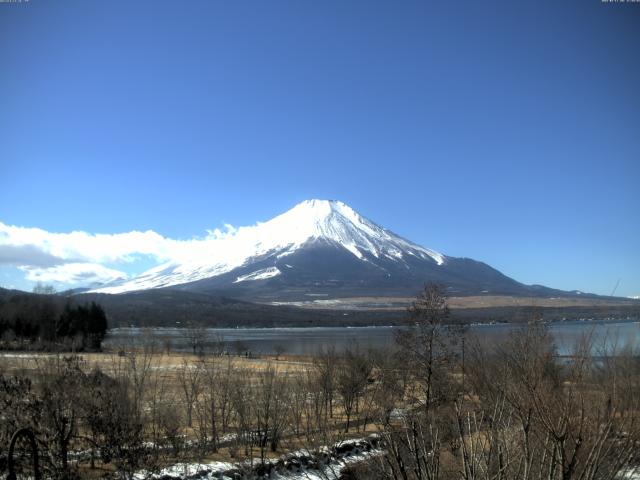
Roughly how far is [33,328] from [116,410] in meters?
79.2

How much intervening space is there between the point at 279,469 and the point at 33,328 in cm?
7630

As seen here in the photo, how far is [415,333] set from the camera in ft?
84.6

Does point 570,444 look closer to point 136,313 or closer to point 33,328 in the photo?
point 33,328

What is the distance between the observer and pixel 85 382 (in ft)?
39.0

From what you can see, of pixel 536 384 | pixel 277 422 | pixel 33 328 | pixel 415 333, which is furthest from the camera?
pixel 33 328

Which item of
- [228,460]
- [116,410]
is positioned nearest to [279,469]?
[228,460]

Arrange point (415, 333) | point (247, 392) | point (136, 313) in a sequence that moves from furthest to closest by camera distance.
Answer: point (136, 313) < point (415, 333) < point (247, 392)

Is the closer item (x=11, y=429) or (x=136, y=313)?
(x=11, y=429)

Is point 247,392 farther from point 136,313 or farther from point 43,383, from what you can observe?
point 136,313

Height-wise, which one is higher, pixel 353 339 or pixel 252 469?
pixel 353 339

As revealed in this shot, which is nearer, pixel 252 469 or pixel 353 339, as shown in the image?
pixel 252 469

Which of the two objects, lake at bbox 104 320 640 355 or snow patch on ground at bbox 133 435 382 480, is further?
lake at bbox 104 320 640 355

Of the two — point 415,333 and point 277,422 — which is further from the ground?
point 415,333

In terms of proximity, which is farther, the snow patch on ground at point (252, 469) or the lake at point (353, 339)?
the lake at point (353, 339)
